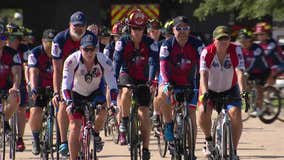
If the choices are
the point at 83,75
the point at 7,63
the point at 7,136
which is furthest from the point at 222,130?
the point at 7,136

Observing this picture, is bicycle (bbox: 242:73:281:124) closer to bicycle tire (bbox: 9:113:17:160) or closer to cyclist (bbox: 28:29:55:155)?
bicycle tire (bbox: 9:113:17:160)

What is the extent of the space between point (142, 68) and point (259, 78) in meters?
7.52

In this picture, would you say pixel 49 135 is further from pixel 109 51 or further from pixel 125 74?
pixel 109 51

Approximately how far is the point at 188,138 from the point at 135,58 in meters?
1.76

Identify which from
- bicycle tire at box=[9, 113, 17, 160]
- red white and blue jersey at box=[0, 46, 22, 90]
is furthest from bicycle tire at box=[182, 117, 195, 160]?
bicycle tire at box=[9, 113, 17, 160]

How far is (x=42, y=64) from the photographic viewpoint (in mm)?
14250

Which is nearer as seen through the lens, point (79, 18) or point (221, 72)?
point (221, 72)

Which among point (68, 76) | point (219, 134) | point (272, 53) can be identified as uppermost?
point (272, 53)

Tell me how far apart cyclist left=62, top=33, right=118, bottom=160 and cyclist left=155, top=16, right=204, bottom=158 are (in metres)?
1.39

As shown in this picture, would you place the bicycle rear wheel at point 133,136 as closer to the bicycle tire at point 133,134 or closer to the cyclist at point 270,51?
the bicycle tire at point 133,134

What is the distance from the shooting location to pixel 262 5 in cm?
2417

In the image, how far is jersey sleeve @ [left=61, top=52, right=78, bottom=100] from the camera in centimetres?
1142

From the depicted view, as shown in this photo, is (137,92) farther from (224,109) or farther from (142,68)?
(224,109)

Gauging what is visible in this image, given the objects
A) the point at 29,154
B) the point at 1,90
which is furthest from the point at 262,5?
the point at 1,90
